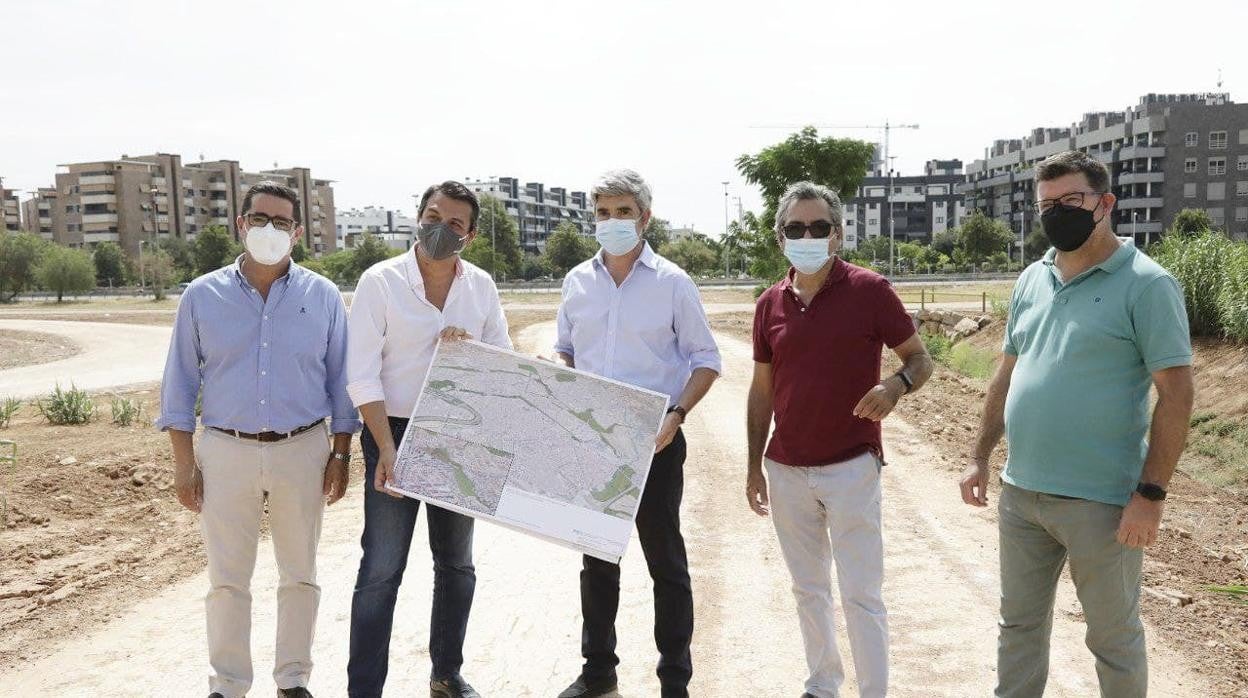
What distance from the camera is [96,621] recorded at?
543 centimetres

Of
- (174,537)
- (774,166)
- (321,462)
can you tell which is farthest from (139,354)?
(321,462)

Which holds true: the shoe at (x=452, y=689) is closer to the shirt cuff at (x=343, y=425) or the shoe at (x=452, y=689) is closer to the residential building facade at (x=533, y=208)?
the shirt cuff at (x=343, y=425)

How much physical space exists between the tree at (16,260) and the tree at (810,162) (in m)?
61.2

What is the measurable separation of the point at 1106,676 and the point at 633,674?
6.86 feet

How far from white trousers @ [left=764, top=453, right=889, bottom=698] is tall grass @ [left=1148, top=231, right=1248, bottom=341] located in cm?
1216

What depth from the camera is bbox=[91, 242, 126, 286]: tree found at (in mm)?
85125

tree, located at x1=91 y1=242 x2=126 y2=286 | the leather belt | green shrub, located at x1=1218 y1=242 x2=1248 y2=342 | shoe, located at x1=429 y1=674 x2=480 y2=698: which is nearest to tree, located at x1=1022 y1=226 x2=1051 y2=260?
green shrub, located at x1=1218 y1=242 x2=1248 y2=342

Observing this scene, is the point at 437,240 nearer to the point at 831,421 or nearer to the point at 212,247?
the point at 831,421

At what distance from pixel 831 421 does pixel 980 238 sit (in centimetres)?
8250

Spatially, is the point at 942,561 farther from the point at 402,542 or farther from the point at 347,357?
the point at 347,357

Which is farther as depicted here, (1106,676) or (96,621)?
(96,621)

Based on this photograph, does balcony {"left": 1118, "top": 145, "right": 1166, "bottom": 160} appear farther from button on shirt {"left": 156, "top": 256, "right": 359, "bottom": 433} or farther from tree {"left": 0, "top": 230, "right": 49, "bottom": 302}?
button on shirt {"left": 156, "top": 256, "right": 359, "bottom": 433}

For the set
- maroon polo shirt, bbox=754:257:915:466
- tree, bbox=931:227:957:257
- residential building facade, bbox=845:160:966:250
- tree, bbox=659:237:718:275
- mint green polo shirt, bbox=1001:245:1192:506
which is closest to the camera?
mint green polo shirt, bbox=1001:245:1192:506

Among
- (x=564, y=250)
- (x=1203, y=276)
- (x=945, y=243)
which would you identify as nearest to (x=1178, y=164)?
(x=945, y=243)
